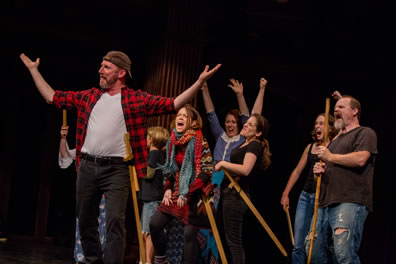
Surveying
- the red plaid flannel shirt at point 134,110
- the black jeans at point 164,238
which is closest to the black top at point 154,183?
the black jeans at point 164,238

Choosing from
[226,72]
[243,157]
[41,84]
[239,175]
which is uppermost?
[226,72]

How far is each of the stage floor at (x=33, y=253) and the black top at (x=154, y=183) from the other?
88 centimetres

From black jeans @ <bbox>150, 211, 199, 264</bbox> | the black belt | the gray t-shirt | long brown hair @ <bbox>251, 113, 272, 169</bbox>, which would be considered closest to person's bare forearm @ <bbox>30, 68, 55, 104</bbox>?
the black belt

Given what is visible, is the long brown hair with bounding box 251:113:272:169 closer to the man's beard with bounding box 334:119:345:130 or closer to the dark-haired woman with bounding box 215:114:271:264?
the dark-haired woman with bounding box 215:114:271:264

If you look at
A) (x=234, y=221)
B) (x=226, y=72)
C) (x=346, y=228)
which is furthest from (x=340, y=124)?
(x=226, y=72)

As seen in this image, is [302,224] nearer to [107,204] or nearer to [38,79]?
[107,204]

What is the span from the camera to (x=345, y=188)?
11.5 feet

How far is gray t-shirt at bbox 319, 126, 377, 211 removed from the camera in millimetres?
3475

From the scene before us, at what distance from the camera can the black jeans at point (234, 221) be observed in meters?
4.25

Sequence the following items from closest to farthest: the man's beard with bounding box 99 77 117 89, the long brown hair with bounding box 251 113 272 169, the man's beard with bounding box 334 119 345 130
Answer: the man's beard with bounding box 99 77 117 89 < the man's beard with bounding box 334 119 345 130 < the long brown hair with bounding box 251 113 272 169

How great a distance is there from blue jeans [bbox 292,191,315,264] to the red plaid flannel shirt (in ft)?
4.98

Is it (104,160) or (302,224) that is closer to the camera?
(104,160)

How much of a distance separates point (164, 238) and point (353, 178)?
1.57m

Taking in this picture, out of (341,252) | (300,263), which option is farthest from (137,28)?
(341,252)
